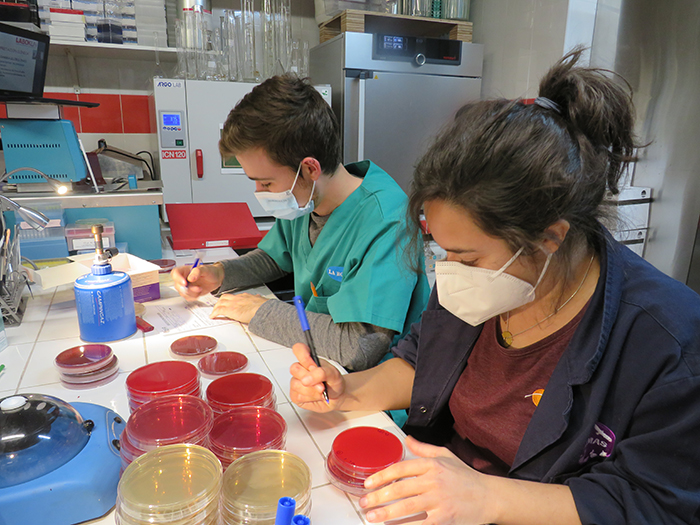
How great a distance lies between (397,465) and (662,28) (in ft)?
9.65

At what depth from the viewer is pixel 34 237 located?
Result: 5.92ft

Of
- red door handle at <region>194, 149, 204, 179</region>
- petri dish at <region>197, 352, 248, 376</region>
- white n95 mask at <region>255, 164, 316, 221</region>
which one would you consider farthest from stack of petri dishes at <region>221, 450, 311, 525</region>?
red door handle at <region>194, 149, 204, 179</region>

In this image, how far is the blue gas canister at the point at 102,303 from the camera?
1.19 metres

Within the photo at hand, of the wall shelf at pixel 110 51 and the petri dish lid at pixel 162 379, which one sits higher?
the wall shelf at pixel 110 51

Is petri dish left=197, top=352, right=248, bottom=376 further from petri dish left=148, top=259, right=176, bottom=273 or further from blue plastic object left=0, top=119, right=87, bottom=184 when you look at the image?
blue plastic object left=0, top=119, right=87, bottom=184

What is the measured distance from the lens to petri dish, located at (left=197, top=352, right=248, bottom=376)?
1.07 m

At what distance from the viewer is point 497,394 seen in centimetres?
96

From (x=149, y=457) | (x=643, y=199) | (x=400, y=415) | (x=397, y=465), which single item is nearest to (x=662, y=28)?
(x=643, y=199)

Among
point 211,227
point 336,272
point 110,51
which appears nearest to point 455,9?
point 110,51

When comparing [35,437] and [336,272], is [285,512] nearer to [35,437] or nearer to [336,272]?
[35,437]

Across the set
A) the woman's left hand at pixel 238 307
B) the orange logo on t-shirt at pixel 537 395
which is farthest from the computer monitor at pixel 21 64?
the orange logo on t-shirt at pixel 537 395

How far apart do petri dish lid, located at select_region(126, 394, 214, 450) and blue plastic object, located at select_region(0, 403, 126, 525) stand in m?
0.05

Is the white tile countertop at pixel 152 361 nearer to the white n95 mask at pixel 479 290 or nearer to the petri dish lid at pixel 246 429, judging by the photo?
the petri dish lid at pixel 246 429

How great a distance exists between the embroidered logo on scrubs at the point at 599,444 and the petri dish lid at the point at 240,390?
0.56 metres
